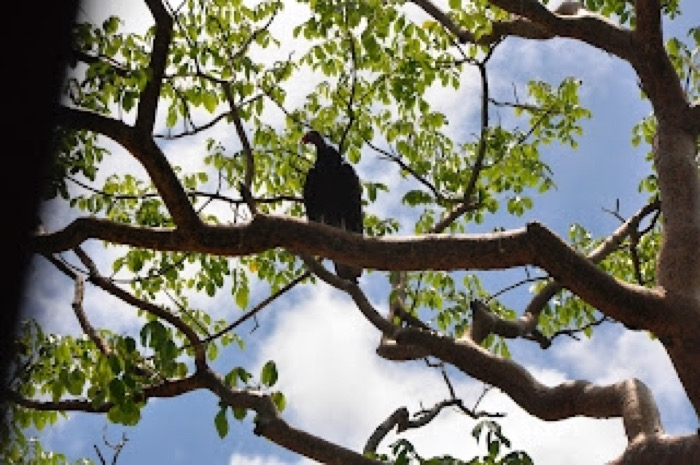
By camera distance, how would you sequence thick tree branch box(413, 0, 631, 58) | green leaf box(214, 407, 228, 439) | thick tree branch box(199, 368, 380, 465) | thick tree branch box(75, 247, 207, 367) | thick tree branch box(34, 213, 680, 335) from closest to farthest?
thick tree branch box(34, 213, 680, 335)
green leaf box(214, 407, 228, 439)
thick tree branch box(75, 247, 207, 367)
thick tree branch box(199, 368, 380, 465)
thick tree branch box(413, 0, 631, 58)

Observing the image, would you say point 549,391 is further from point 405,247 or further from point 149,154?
point 149,154

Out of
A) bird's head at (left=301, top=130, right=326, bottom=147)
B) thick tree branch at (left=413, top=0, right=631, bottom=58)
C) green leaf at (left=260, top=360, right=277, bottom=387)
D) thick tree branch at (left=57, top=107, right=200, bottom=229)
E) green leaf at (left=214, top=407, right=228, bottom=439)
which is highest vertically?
bird's head at (left=301, top=130, right=326, bottom=147)

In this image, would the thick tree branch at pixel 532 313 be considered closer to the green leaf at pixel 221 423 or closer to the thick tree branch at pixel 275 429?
the thick tree branch at pixel 275 429

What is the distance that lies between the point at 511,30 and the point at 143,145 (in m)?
4.34

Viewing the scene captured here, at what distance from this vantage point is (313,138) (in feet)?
28.1

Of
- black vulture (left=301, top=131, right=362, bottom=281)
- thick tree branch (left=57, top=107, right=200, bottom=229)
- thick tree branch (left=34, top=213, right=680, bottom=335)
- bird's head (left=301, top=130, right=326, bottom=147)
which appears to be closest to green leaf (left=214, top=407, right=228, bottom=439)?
thick tree branch (left=34, top=213, right=680, bottom=335)

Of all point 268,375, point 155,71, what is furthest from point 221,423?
point 155,71

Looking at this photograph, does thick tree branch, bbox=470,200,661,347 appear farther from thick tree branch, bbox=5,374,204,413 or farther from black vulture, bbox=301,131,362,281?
thick tree branch, bbox=5,374,204,413

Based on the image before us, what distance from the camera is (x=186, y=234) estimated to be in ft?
15.1

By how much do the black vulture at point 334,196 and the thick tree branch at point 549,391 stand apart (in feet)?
7.49

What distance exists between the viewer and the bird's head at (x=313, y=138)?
Result: 852 cm

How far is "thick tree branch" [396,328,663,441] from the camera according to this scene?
504 cm

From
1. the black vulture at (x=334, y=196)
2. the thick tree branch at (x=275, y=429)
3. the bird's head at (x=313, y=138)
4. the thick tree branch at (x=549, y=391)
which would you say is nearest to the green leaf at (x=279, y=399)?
the thick tree branch at (x=275, y=429)

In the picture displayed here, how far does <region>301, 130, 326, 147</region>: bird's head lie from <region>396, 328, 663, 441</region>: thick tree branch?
313cm
